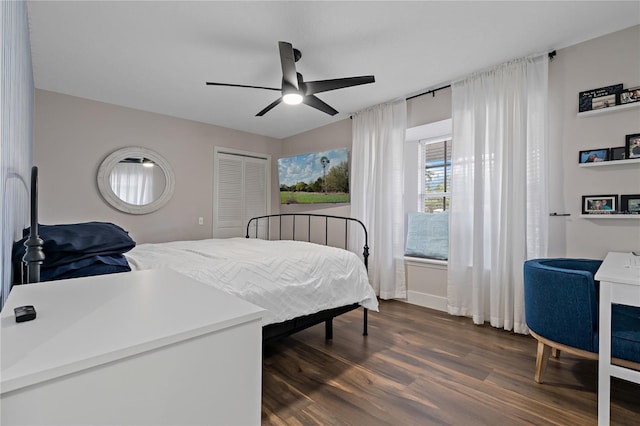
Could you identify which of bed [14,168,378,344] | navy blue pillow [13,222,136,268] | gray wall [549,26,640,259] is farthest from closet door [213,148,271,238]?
gray wall [549,26,640,259]

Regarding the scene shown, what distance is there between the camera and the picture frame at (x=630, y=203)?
213cm

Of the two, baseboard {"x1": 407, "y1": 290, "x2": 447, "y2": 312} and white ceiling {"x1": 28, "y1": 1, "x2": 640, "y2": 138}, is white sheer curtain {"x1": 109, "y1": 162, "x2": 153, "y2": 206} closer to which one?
white ceiling {"x1": 28, "y1": 1, "x2": 640, "y2": 138}

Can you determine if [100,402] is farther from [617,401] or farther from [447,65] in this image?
[447,65]

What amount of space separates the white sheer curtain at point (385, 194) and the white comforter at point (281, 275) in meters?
1.19

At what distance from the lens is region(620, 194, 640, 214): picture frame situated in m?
2.13

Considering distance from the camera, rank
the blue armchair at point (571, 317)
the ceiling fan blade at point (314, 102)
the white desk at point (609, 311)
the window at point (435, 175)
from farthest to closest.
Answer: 1. the window at point (435, 175)
2. the ceiling fan blade at point (314, 102)
3. the blue armchair at point (571, 317)
4. the white desk at point (609, 311)

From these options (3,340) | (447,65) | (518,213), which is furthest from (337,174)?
(3,340)

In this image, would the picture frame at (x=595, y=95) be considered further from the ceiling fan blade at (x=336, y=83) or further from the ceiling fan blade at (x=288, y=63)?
the ceiling fan blade at (x=288, y=63)

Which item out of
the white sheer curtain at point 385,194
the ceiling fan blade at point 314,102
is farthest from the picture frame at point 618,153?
the ceiling fan blade at point 314,102

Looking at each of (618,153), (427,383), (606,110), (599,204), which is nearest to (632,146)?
(618,153)

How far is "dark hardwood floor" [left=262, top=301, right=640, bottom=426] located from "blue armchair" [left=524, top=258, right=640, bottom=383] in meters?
0.24

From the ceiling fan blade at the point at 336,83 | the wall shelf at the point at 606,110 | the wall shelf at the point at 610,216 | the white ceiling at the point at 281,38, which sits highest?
the white ceiling at the point at 281,38

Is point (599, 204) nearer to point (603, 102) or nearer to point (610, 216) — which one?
point (610, 216)

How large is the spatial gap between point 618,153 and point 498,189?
82cm
